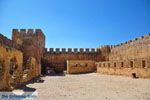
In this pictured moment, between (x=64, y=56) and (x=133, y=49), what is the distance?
14.5m

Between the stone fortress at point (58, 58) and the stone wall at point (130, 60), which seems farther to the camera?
the stone wall at point (130, 60)

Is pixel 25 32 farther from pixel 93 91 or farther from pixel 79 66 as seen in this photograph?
pixel 93 91

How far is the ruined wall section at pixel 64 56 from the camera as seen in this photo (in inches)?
1120

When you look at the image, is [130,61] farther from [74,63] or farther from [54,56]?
[54,56]

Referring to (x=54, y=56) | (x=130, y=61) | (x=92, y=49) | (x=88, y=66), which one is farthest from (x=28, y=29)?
(x=130, y=61)

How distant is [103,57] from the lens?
29.5 metres

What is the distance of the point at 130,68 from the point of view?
48.3 ft

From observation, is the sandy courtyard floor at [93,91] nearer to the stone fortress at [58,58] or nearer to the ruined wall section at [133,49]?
the stone fortress at [58,58]

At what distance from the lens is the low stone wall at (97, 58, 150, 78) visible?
12.7m

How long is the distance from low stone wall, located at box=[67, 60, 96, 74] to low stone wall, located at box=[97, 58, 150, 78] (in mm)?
4344

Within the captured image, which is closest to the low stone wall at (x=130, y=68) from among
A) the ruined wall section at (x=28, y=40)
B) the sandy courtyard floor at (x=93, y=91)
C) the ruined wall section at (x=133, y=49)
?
the sandy courtyard floor at (x=93, y=91)

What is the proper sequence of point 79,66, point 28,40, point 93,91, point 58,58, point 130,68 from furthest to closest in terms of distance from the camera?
1. point 58,58
2. point 79,66
3. point 28,40
4. point 130,68
5. point 93,91

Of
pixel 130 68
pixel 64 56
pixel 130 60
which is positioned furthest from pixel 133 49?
pixel 64 56

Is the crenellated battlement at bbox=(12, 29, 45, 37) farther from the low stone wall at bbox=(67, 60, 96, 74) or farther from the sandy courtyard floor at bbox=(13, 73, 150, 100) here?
the sandy courtyard floor at bbox=(13, 73, 150, 100)
